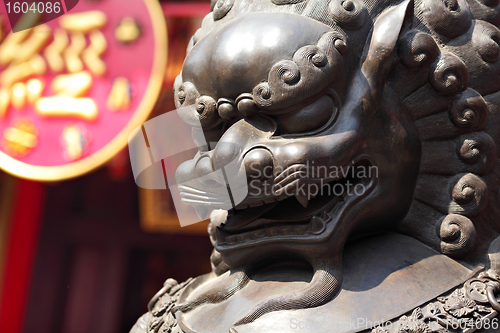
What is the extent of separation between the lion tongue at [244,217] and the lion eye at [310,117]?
0.96 feet

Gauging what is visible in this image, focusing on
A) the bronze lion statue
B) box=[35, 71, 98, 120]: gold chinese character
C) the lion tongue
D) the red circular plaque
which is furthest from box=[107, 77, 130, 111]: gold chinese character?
the lion tongue

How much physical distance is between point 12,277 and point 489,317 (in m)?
3.67

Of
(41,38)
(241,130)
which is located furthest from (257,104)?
(41,38)

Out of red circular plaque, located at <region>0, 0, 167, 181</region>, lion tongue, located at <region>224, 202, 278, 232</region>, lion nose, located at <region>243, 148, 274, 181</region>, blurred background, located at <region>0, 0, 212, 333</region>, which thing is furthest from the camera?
blurred background, located at <region>0, 0, 212, 333</region>

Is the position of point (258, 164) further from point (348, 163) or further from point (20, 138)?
point (20, 138)

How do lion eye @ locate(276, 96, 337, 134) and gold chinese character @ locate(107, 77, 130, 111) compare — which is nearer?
lion eye @ locate(276, 96, 337, 134)

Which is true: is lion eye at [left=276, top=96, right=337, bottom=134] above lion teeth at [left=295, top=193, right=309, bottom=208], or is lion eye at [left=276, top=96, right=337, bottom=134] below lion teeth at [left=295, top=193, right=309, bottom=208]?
above

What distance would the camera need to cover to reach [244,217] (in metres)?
1.70

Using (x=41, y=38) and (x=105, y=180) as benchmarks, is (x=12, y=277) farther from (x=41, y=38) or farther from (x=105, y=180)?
(x=41, y=38)

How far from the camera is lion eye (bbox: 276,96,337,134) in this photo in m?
1.54

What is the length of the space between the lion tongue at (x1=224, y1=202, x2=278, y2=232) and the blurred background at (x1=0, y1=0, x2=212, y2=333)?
6.73 ft

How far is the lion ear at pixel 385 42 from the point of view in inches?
62.1

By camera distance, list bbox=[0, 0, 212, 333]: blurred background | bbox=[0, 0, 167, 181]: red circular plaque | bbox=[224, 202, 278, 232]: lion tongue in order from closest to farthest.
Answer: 1. bbox=[224, 202, 278, 232]: lion tongue
2. bbox=[0, 0, 167, 181]: red circular plaque
3. bbox=[0, 0, 212, 333]: blurred background

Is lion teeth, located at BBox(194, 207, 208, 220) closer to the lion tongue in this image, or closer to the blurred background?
the lion tongue
